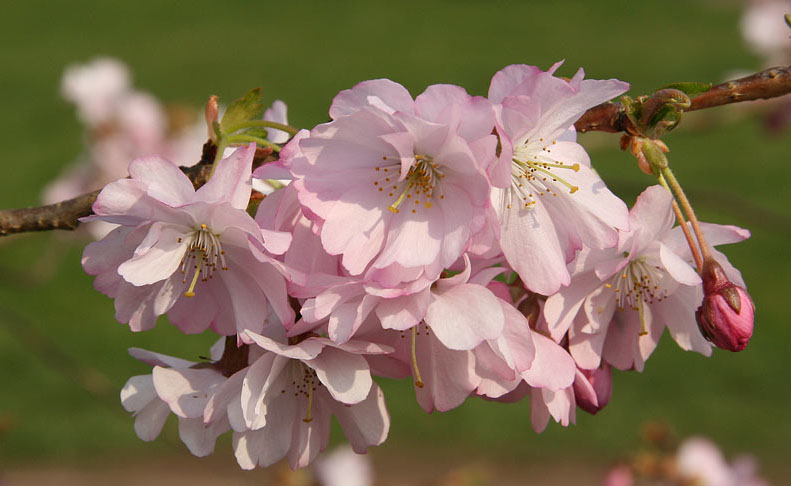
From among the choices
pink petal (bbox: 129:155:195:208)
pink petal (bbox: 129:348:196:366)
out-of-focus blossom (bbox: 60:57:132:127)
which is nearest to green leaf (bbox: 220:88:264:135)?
pink petal (bbox: 129:155:195:208)

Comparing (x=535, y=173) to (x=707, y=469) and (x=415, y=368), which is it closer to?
(x=415, y=368)

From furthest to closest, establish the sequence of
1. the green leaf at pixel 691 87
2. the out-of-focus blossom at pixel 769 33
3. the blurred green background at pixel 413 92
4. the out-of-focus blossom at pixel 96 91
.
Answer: the blurred green background at pixel 413 92
the out-of-focus blossom at pixel 96 91
the out-of-focus blossom at pixel 769 33
the green leaf at pixel 691 87

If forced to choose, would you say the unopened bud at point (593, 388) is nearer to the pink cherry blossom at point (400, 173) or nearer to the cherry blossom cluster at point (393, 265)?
the cherry blossom cluster at point (393, 265)

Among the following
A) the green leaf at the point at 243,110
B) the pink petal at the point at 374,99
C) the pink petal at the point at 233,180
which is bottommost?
the green leaf at the point at 243,110

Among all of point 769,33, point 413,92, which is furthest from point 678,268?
point 413,92

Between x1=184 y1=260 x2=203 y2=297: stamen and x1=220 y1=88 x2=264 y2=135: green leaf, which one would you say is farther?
x1=220 y1=88 x2=264 y2=135: green leaf

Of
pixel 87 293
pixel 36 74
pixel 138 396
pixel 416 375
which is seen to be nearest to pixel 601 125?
pixel 416 375

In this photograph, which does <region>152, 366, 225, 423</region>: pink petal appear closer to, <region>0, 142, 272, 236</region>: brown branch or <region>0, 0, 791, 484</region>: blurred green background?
<region>0, 142, 272, 236</region>: brown branch

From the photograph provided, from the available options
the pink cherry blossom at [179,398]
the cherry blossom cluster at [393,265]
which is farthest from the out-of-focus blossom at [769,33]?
the pink cherry blossom at [179,398]

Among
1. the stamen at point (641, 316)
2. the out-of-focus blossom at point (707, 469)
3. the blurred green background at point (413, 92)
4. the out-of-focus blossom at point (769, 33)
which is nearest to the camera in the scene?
the stamen at point (641, 316)
